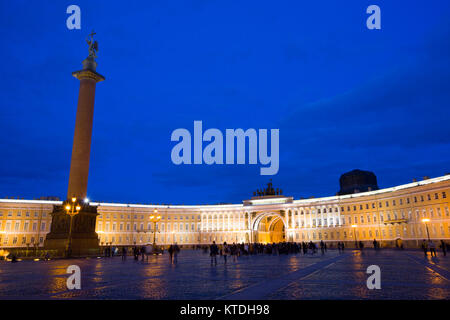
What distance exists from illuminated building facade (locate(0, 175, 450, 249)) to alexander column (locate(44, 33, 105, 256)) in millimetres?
17444

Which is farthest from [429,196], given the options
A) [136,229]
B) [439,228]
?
[136,229]

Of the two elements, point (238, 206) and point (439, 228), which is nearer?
point (439, 228)

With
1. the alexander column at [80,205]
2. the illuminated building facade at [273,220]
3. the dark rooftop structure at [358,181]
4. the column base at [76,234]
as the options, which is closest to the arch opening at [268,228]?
the illuminated building facade at [273,220]

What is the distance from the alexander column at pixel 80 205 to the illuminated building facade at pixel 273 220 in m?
17.4

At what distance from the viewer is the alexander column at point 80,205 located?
32.5m

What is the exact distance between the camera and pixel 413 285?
1093 cm

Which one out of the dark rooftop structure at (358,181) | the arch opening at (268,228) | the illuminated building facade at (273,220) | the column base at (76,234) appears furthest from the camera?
the dark rooftop structure at (358,181)

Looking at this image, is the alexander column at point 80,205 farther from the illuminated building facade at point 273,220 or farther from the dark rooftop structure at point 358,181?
the dark rooftop structure at point 358,181

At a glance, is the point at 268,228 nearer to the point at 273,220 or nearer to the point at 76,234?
the point at 273,220

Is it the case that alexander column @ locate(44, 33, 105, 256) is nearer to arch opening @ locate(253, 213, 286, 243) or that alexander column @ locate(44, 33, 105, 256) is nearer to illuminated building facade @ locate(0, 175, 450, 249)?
illuminated building facade @ locate(0, 175, 450, 249)

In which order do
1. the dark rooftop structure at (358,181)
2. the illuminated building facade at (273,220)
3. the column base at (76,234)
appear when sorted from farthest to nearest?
the dark rooftop structure at (358,181) < the illuminated building facade at (273,220) < the column base at (76,234)

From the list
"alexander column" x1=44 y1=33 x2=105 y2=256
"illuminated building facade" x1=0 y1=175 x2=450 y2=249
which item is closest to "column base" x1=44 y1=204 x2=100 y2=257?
"alexander column" x1=44 y1=33 x2=105 y2=256
